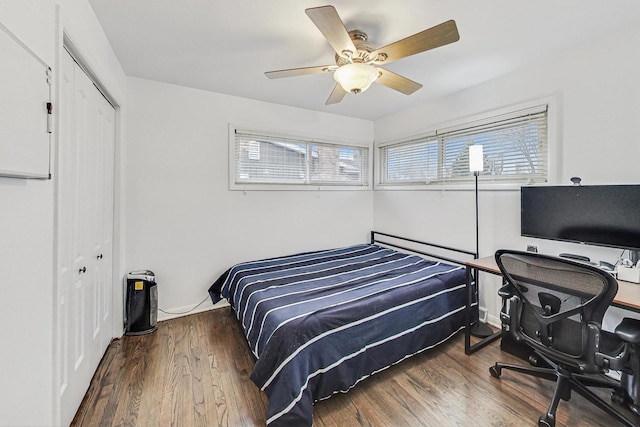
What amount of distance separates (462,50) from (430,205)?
171 cm

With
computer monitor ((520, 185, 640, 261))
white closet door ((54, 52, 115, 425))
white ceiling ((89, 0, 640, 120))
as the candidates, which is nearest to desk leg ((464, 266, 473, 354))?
computer monitor ((520, 185, 640, 261))

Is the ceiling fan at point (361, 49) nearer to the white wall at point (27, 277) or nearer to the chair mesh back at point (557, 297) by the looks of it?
the white wall at point (27, 277)

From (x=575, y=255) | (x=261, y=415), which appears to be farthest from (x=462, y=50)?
(x=261, y=415)

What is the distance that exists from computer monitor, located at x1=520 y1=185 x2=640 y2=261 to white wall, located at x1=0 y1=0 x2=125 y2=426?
3.09 m

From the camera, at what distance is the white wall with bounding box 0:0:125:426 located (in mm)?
873

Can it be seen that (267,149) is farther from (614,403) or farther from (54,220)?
(614,403)

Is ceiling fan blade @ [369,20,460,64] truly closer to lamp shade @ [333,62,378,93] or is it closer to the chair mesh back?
lamp shade @ [333,62,378,93]

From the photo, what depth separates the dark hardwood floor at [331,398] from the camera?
1.65 meters

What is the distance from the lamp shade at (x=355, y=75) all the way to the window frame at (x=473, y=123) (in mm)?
1590

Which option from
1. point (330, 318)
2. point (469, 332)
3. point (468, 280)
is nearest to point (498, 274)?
point (468, 280)

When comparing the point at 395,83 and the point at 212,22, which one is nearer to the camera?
the point at 212,22

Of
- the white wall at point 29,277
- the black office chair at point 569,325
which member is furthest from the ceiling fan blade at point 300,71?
the black office chair at point 569,325

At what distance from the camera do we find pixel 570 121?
2209 millimetres

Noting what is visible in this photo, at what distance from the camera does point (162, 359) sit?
7.30 feet
